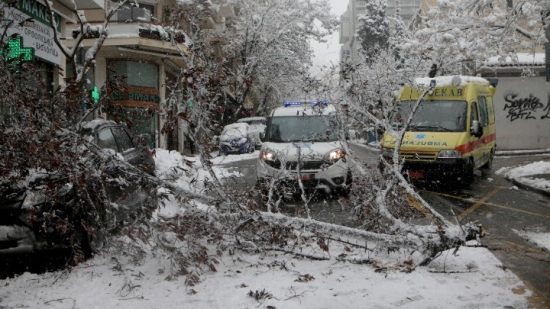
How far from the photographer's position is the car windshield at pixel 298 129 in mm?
10703

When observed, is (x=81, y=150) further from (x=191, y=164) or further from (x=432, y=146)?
(x=432, y=146)

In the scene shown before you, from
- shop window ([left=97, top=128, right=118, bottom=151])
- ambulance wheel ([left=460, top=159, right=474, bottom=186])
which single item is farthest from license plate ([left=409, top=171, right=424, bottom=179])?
shop window ([left=97, top=128, right=118, bottom=151])

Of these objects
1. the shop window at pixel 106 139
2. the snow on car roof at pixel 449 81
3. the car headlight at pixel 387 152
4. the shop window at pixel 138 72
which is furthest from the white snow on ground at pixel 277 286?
the shop window at pixel 138 72

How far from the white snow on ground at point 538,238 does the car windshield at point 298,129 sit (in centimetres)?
429

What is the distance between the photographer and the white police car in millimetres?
9742

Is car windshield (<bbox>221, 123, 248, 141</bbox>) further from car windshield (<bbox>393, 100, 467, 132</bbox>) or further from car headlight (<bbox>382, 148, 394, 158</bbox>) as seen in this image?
car headlight (<bbox>382, 148, 394, 158</bbox>)

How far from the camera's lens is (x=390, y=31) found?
5116 centimetres

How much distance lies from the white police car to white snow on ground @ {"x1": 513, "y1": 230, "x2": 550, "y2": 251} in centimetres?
324

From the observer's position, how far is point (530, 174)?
1388 cm

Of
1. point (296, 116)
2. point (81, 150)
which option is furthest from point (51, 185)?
point (296, 116)

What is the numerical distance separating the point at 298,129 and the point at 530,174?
7141 millimetres

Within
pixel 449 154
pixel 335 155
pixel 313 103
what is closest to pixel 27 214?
pixel 313 103

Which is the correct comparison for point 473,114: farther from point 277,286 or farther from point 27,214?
point 27,214

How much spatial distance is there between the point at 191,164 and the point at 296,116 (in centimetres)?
555
